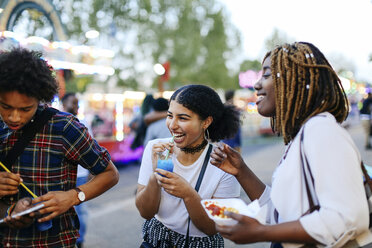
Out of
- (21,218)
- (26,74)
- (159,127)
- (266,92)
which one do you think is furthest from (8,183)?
(159,127)

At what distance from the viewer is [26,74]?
1.73m

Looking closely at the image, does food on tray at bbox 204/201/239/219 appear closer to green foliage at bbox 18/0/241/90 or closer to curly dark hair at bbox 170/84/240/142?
curly dark hair at bbox 170/84/240/142

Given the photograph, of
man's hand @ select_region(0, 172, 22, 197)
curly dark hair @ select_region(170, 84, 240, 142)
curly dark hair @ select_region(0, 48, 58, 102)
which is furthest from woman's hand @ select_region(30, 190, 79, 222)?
curly dark hair @ select_region(170, 84, 240, 142)

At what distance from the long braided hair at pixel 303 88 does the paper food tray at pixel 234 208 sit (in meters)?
0.37

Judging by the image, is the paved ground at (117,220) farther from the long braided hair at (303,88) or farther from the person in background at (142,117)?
the long braided hair at (303,88)

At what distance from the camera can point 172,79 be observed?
83.4 ft

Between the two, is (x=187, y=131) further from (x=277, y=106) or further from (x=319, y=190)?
(x=319, y=190)

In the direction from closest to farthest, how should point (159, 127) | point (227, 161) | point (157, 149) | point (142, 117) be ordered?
point (227, 161), point (157, 149), point (159, 127), point (142, 117)

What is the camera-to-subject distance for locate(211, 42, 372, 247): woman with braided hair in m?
1.29

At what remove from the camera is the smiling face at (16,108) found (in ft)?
5.56

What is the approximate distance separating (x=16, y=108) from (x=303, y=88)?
1.36 m

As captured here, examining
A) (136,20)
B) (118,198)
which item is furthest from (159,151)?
(136,20)

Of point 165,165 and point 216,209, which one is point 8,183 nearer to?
point 165,165

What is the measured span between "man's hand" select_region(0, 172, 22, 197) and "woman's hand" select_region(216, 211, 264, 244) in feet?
3.31
